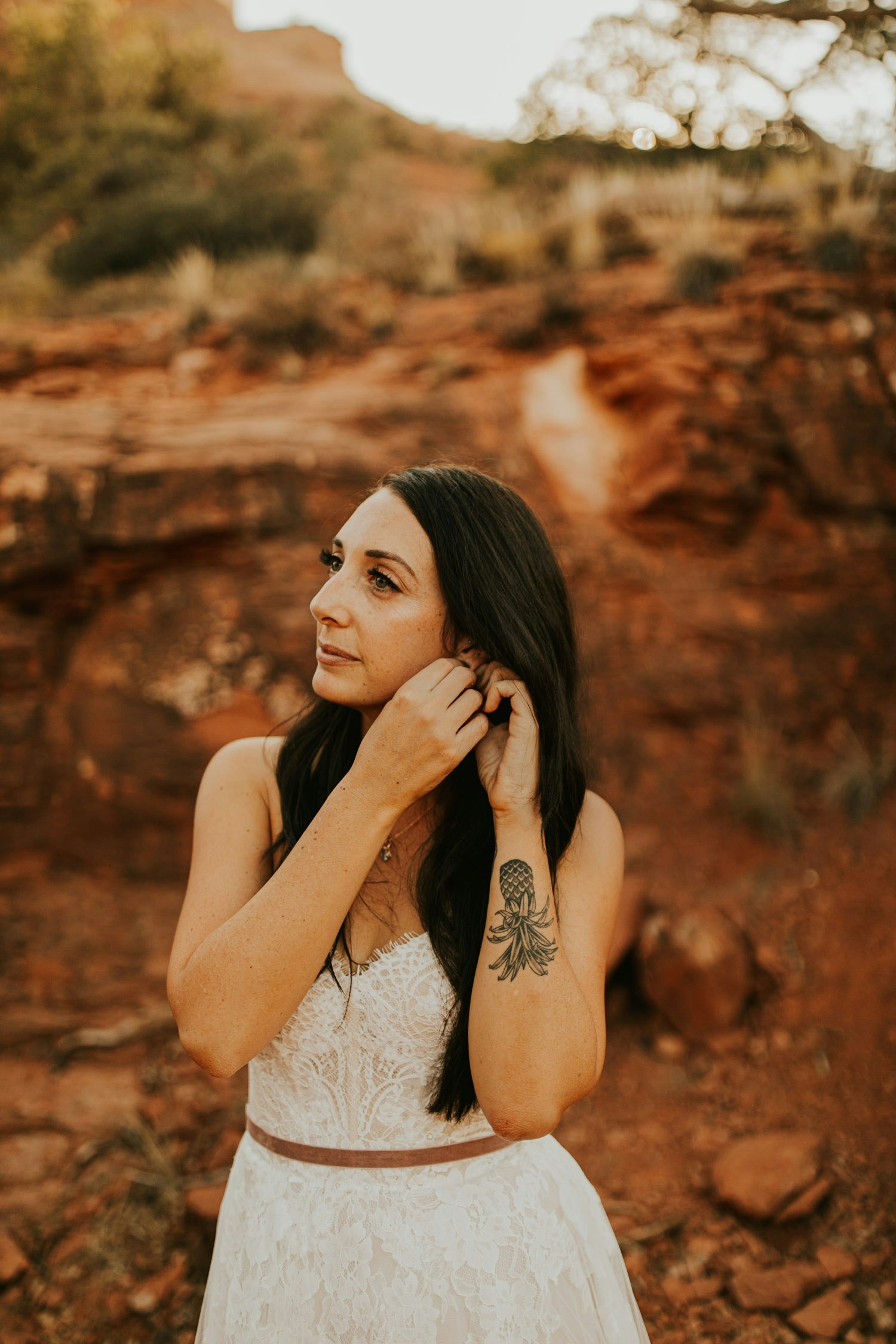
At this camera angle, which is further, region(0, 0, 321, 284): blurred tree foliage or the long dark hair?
region(0, 0, 321, 284): blurred tree foliage

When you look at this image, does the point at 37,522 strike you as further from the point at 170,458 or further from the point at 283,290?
the point at 283,290

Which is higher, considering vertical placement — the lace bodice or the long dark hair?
the long dark hair

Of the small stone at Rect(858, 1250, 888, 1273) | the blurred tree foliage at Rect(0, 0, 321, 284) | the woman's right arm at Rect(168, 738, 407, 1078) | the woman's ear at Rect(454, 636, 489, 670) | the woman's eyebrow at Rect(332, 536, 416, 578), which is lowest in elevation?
the small stone at Rect(858, 1250, 888, 1273)

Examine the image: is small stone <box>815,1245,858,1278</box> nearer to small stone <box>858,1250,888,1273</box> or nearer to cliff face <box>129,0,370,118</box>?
small stone <box>858,1250,888,1273</box>

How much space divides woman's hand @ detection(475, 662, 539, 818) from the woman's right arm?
238 mm

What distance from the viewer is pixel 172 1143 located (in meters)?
3.42

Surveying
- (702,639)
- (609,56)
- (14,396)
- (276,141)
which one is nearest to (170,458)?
(14,396)

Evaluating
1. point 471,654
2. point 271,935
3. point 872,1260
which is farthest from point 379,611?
point 872,1260

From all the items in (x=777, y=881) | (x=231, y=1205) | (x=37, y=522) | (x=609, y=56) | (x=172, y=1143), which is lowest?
(x=172, y=1143)

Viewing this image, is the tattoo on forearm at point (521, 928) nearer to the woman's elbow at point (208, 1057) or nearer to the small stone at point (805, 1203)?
the woman's elbow at point (208, 1057)

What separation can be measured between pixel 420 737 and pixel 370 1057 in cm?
65

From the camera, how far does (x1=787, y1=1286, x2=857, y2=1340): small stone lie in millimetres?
2646

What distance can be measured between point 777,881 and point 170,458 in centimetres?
398

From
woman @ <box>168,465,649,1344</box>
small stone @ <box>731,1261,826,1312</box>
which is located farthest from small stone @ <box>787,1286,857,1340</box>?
woman @ <box>168,465,649,1344</box>
